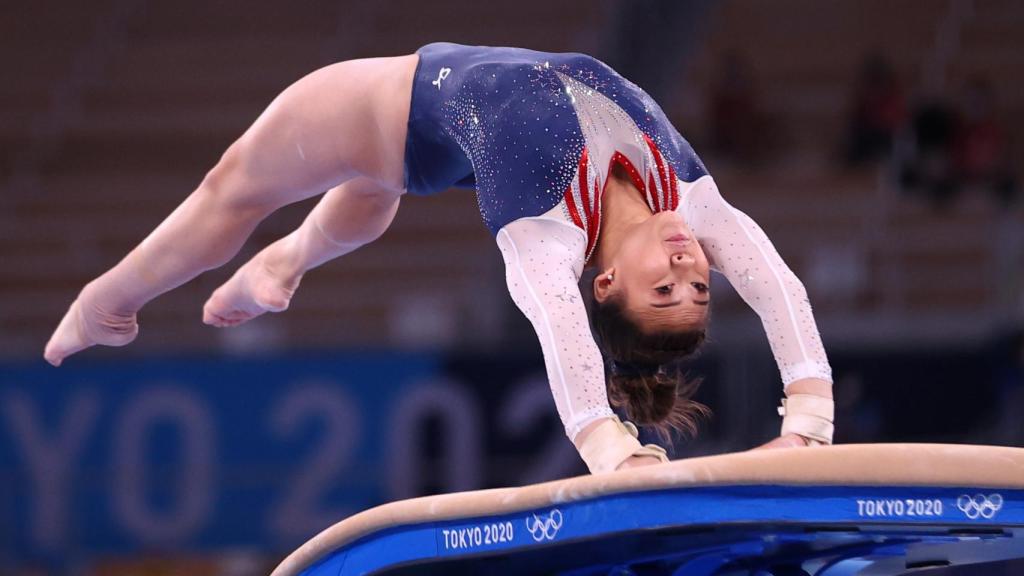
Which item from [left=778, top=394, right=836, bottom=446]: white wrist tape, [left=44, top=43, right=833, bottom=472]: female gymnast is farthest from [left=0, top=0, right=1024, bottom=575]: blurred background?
[left=778, top=394, right=836, bottom=446]: white wrist tape

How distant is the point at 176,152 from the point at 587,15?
9.15 feet

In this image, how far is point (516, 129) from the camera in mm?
2732

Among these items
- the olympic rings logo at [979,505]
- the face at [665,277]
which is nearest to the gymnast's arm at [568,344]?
the face at [665,277]

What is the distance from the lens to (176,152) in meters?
8.70

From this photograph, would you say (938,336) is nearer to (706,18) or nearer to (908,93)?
(706,18)

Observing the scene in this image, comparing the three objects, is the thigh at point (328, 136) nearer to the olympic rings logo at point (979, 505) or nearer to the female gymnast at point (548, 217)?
the female gymnast at point (548, 217)

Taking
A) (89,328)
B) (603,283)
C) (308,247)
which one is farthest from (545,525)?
(89,328)

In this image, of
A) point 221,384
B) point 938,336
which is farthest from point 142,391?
point 938,336

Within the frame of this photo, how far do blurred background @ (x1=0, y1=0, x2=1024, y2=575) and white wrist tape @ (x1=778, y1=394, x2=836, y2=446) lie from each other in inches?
139

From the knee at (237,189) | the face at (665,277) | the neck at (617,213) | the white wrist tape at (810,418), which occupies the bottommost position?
the white wrist tape at (810,418)

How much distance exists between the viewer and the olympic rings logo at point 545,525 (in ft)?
6.80

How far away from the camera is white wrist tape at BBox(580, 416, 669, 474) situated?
88.1 inches

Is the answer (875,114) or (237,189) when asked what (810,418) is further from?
(875,114)

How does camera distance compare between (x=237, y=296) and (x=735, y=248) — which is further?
(x=237, y=296)
